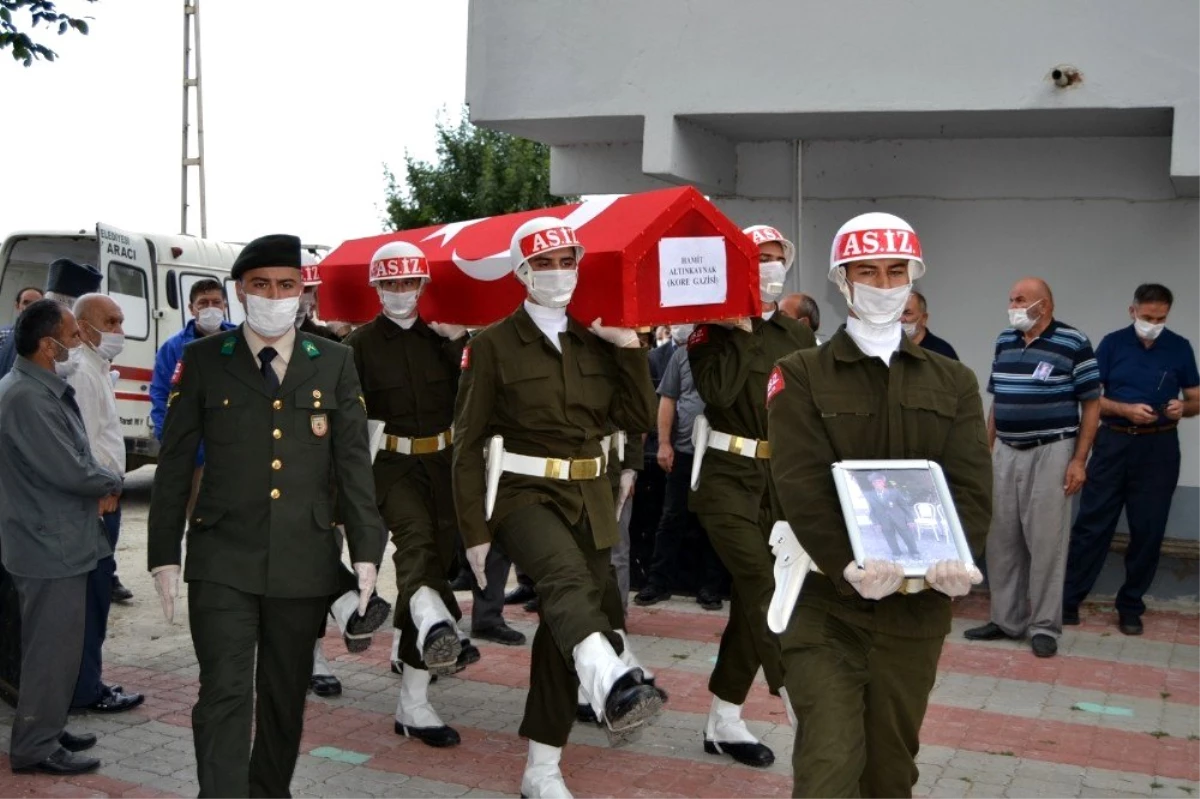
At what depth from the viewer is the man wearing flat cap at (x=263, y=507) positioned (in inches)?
184

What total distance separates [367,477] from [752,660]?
2029mm

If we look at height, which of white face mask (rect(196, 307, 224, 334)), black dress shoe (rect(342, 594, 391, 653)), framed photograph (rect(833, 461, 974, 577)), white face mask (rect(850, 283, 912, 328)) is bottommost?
black dress shoe (rect(342, 594, 391, 653))

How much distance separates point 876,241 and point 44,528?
3.74 meters

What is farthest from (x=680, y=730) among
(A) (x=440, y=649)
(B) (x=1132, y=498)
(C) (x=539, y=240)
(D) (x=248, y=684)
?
(B) (x=1132, y=498)

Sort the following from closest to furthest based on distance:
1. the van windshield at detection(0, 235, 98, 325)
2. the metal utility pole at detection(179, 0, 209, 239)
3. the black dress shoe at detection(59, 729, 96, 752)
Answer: the black dress shoe at detection(59, 729, 96, 752), the van windshield at detection(0, 235, 98, 325), the metal utility pole at detection(179, 0, 209, 239)

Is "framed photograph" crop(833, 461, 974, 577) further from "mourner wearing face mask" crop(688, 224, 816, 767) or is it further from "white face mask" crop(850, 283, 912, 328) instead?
"mourner wearing face mask" crop(688, 224, 816, 767)

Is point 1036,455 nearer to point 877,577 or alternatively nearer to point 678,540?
point 678,540

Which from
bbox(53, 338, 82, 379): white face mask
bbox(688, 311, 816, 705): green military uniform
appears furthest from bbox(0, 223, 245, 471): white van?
bbox(688, 311, 816, 705): green military uniform

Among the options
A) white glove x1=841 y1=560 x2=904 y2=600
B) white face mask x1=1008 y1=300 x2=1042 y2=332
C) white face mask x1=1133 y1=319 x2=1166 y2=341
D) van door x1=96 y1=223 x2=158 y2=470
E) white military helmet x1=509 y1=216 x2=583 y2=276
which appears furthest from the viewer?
van door x1=96 y1=223 x2=158 y2=470

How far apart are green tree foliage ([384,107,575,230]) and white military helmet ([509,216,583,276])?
2679 cm

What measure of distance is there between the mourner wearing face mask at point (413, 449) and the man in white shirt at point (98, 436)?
1.26 m

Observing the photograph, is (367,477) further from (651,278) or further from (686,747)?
(686,747)

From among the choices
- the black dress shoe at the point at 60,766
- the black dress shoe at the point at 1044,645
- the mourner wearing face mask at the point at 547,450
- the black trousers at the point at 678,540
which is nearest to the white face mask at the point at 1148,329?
the black dress shoe at the point at 1044,645

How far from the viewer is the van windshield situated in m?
15.5
